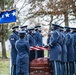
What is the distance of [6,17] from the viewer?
16625 mm

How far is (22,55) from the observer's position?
12.4 metres

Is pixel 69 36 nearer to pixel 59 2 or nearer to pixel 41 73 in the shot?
pixel 41 73

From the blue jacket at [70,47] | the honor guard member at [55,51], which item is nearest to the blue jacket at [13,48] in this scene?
the honor guard member at [55,51]

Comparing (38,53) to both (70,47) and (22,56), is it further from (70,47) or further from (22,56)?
(22,56)

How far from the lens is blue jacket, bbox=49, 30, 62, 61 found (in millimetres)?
12664

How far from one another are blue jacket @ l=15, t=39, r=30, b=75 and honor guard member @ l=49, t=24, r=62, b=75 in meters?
0.91

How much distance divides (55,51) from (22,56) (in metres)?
1.22

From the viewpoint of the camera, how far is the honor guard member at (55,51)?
12656 millimetres

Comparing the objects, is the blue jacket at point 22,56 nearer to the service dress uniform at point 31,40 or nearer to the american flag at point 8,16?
the service dress uniform at point 31,40

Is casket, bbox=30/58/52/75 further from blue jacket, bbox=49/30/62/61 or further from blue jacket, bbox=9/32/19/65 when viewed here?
blue jacket, bbox=9/32/19/65

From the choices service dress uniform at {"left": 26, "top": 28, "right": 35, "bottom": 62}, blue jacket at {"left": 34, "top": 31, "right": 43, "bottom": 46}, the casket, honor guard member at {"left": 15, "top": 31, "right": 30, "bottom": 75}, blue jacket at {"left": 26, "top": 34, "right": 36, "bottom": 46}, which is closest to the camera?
honor guard member at {"left": 15, "top": 31, "right": 30, "bottom": 75}

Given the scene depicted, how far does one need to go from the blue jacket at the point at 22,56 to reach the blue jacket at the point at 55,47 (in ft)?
2.96

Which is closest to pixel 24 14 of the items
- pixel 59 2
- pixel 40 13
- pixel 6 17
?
pixel 40 13

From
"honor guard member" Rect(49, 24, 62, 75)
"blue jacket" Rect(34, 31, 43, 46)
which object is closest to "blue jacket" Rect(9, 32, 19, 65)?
"honor guard member" Rect(49, 24, 62, 75)
